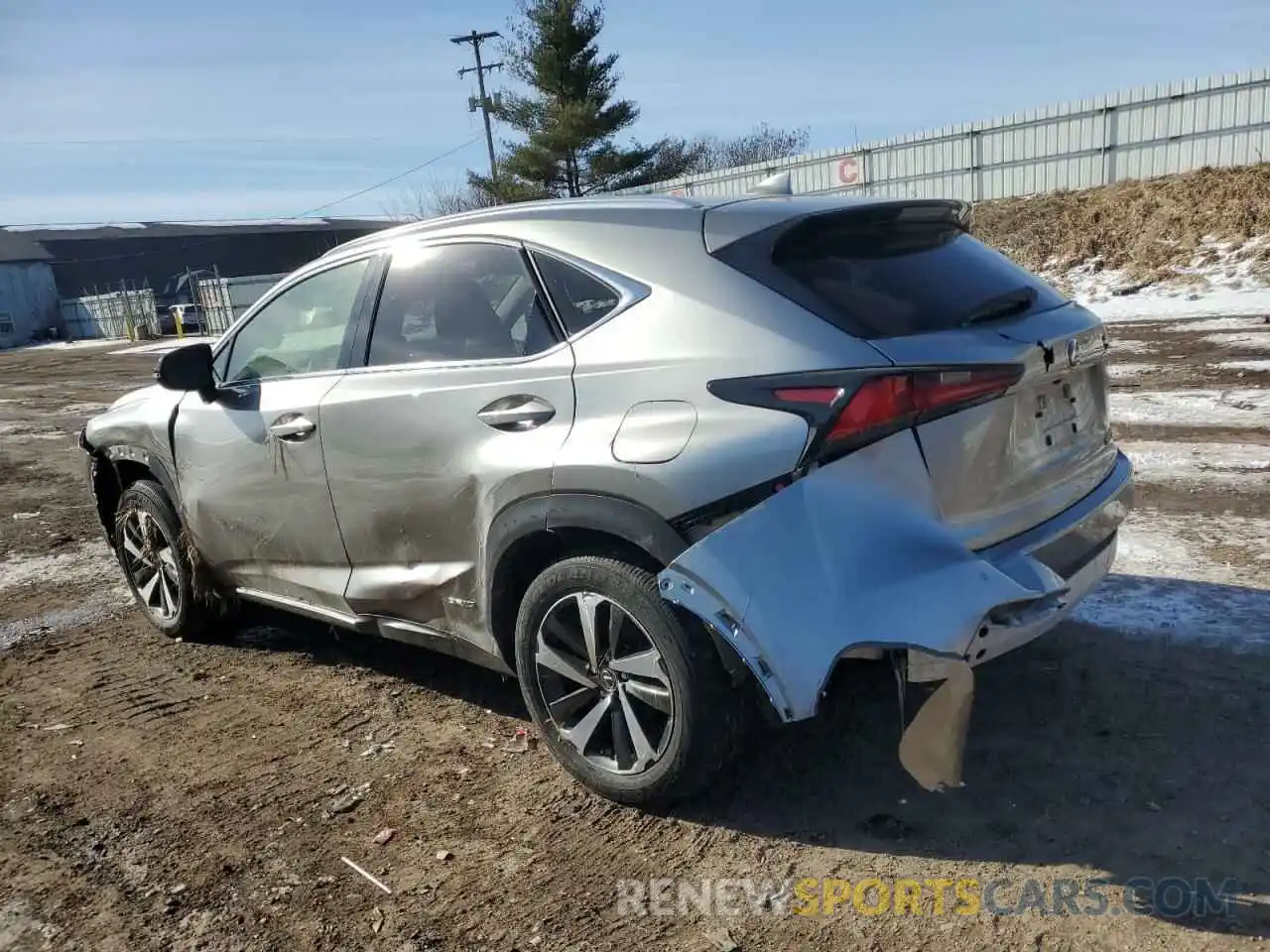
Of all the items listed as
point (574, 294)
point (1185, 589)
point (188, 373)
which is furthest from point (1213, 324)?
point (188, 373)

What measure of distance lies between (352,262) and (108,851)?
222cm

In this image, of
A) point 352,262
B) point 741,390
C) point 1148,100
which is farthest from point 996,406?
point 1148,100

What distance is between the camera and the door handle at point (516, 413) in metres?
3.13

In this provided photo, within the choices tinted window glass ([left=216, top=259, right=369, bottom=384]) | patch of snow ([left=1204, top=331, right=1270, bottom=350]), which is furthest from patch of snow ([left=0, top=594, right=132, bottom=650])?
patch of snow ([left=1204, top=331, right=1270, bottom=350])

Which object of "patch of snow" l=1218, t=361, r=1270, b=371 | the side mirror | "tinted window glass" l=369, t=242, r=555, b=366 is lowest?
"patch of snow" l=1218, t=361, r=1270, b=371

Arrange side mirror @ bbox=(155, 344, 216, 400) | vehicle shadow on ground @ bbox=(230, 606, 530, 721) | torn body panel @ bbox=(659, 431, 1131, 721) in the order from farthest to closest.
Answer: side mirror @ bbox=(155, 344, 216, 400) → vehicle shadow on ground @ bbox=(230, 606, 530, 721) → torn body panel @ bbox=(659, 431, 1131, 721)

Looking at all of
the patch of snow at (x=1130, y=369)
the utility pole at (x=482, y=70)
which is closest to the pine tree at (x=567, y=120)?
the utility pole at (x=482, y=70)

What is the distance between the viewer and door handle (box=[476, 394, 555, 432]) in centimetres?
313

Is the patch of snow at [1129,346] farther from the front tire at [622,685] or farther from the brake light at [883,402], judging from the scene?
the front tire at [622,685]

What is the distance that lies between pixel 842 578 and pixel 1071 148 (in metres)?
24.1

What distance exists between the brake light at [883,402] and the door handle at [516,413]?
A: 0.77 metres

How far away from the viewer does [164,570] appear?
5035 millimetres

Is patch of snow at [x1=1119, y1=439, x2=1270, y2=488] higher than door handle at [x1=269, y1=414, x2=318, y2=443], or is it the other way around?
door handle at [x1=269, y1=414, x2=318, y2=443]

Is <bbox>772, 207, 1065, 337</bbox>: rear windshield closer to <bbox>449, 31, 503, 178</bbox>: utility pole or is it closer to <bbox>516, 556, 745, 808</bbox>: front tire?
<bbox>516, 556, 745, 808</bbox>: front tire
